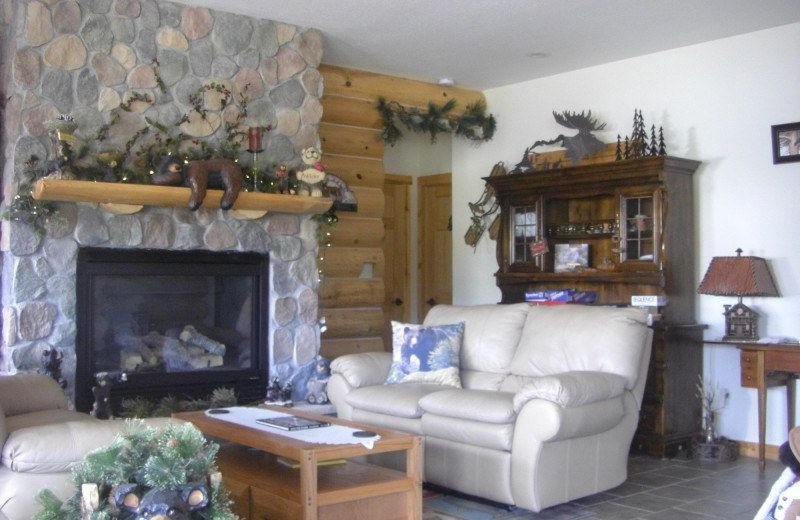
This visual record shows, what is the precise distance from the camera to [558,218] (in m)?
6.68

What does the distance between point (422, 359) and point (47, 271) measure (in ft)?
7.03

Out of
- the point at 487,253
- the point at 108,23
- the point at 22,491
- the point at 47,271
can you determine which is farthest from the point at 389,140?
the point at 22,491

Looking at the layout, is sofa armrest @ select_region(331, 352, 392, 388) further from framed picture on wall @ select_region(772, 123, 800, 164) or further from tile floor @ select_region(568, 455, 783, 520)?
framed picture on wall @ select_region(772, 123, 800, 164)

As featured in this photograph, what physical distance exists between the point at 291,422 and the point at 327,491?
1.85ft

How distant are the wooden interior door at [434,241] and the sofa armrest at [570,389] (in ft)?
13.5

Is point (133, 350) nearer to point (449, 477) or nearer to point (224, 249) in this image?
point (224, 249)

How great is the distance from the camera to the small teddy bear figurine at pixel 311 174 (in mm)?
5609

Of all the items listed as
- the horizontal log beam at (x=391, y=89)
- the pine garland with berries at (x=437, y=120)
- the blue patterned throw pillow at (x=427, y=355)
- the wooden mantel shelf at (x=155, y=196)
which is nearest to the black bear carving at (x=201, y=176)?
the wooden mantel shelf at (x=155, y=196)

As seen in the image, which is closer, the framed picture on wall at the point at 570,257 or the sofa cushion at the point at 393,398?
the sofa cushion at the point at 393,398

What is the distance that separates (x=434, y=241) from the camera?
27.9 feet

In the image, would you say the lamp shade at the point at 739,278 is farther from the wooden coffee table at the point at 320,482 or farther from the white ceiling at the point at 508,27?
the wooden coffee table at the point at 320,482

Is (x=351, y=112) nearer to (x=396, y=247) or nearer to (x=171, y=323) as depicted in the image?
(x=396, y=247)

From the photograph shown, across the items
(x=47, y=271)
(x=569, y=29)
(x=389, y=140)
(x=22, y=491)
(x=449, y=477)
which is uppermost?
(x=569, y=29)

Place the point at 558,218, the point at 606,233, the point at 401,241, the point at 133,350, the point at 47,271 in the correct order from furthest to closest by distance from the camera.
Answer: the point at 401,241
the point at 558,218
the point at 606,233
the point at 133,350
the point at 47,271
